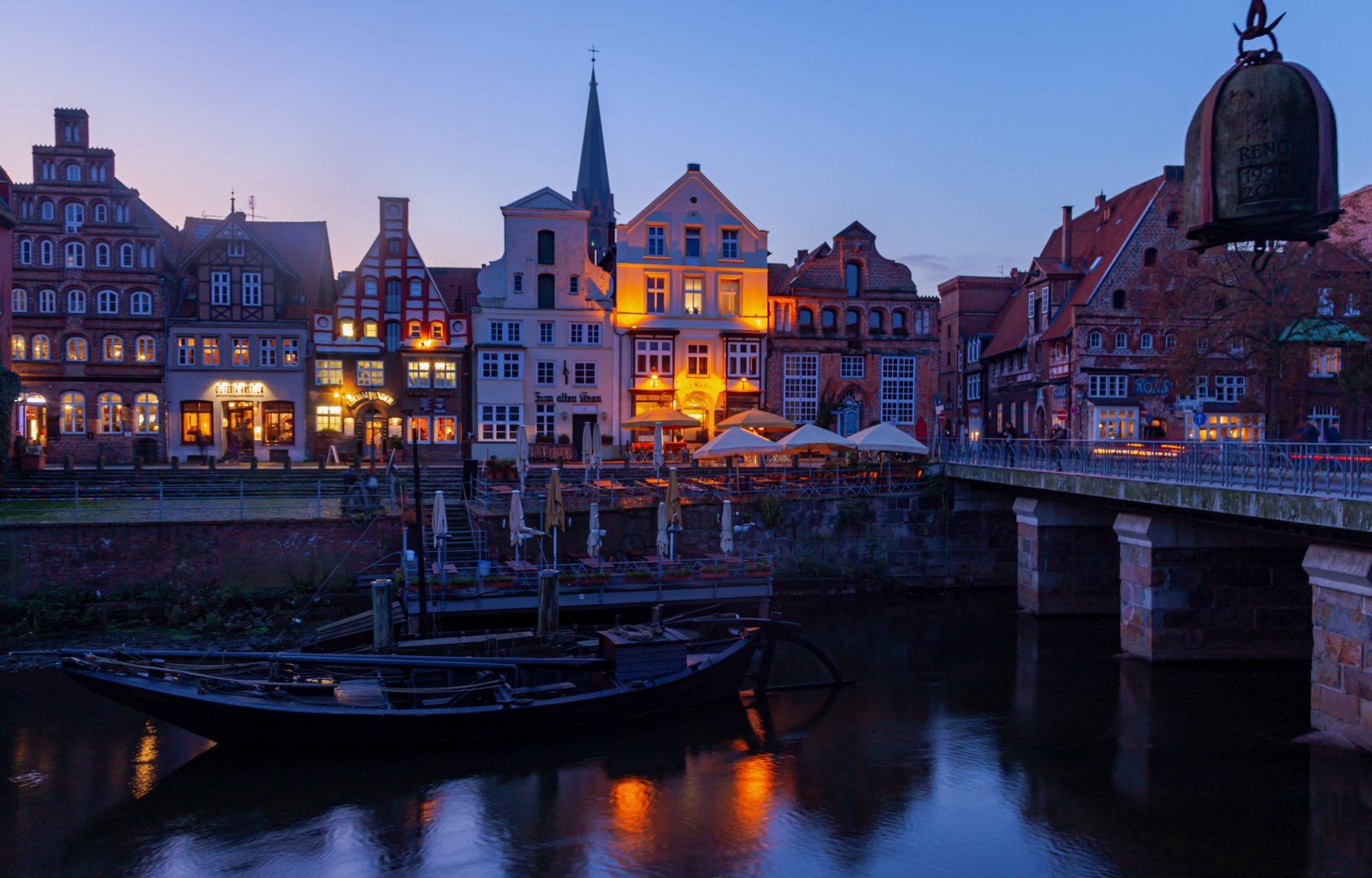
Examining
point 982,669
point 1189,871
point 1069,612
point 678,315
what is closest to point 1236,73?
point 1189,871

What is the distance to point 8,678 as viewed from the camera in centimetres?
2053

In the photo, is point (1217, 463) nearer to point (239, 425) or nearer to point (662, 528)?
point (662, 528)

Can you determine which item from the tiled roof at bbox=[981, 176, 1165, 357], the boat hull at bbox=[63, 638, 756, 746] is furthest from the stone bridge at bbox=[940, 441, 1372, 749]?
the tiled roof at bbox=[981, 176, 1165, 357]

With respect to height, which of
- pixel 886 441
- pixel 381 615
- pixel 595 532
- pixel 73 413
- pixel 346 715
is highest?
pixel 73 413

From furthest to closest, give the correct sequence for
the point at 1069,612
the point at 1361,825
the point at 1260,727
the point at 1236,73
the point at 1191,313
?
the point at 1191,313 → the point at 1069,612 → the point at 1260,727 → the point at 1361,825 → the point at 1236,73

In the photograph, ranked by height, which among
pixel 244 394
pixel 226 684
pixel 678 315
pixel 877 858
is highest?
pixel 678 315

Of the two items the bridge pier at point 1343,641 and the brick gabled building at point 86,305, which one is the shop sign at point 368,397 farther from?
the bridge pier at point 1343,641

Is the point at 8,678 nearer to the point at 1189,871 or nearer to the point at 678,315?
the point at 1189,871

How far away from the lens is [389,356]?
43.2m

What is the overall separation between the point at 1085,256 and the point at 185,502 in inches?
1694

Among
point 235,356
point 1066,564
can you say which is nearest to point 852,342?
point 1066,564

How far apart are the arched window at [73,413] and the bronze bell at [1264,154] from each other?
45.8 meters

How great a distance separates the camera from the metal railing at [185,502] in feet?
85.5

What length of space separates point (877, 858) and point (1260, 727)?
973 cm
